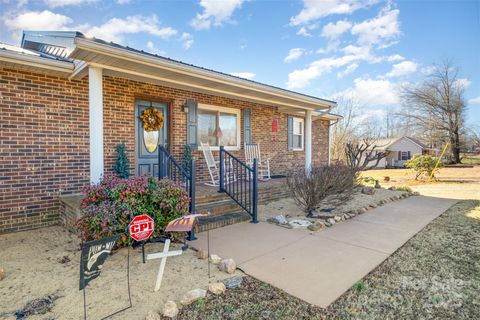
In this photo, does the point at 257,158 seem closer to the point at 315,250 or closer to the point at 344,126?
the point at 315,250

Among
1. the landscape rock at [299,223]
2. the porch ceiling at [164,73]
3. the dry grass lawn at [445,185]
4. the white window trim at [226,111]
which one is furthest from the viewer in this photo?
the dry grass lawn at [445,185]

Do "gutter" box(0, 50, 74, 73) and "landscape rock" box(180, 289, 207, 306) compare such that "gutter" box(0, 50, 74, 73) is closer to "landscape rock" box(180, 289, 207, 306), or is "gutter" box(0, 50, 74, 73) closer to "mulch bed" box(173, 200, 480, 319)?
"landscape rock" box(180, 289, 207, 306)

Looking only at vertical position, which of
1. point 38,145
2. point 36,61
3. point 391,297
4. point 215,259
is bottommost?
point 391,297

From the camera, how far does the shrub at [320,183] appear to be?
5.31 m

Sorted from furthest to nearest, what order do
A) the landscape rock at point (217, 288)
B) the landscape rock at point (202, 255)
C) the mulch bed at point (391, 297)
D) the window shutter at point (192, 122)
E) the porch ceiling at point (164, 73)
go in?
1. the window shutter at point (192, 122)
2. the porch ceiling at point (164, 73)
3. the landscape rock at point (202, 255)
4. the landscape rock at point (217, 288)
5. the mulch bed at point (391, 297)

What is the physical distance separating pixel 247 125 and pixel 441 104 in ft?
89.9

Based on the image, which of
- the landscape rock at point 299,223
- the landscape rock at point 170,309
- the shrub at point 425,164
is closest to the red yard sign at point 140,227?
the landscape rock at point 170,309

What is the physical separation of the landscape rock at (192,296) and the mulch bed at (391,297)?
42 mm

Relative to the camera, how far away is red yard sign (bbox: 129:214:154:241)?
257 cm

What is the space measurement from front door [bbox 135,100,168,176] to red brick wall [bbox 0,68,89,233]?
102 cm

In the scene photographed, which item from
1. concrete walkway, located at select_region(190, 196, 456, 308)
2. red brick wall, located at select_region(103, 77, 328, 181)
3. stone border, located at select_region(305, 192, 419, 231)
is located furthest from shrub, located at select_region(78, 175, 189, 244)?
stone border, located at select_region(305, 192, 419, 231)

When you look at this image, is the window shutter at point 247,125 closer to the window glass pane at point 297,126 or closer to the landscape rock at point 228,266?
the window glass pane at point 297,126

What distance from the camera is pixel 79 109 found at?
16.8 feet

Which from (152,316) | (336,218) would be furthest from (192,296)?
(336,218)
